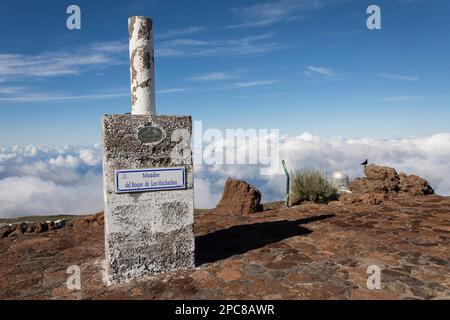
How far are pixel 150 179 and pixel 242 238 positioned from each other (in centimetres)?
258

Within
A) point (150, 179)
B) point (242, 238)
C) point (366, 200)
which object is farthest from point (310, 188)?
point (150, 179)

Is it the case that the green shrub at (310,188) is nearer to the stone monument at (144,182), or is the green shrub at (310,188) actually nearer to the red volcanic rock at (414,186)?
the red volcanic rock at (414,186)

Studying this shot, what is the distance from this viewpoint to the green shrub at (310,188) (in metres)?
11.6

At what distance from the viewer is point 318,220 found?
8047mm

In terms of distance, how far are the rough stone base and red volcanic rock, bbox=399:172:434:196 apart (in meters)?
8.48

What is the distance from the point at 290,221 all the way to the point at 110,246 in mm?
4350

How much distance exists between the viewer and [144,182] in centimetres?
491

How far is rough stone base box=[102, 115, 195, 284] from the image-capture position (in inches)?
188

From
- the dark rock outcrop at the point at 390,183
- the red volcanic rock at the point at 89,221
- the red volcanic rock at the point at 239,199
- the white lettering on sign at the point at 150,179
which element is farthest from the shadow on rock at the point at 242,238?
the dark rock outcrop at the point at 390,183

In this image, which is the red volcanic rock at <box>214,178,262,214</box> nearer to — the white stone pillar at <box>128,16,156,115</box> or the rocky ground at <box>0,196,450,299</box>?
the rocky ground at <box>0,196,450,299</box>

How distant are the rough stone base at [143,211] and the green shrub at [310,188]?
22.6 feet

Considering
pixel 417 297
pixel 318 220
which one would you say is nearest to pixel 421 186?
pixel 318 220
